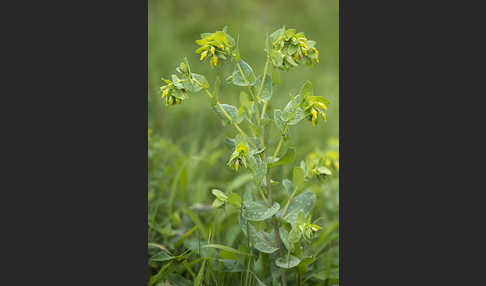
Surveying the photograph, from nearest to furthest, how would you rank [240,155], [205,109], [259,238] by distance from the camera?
[240,155] < [259,238] < [205,109]

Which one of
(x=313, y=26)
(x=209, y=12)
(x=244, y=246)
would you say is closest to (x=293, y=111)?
(x=244, y=246)

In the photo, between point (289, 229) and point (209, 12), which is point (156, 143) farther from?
point (209, 12)

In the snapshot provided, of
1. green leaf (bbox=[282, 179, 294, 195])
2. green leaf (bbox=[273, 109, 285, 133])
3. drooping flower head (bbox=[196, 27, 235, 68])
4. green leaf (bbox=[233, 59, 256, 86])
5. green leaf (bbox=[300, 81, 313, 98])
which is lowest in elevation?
green leaf (bbox=[282, 179, 294, 195])

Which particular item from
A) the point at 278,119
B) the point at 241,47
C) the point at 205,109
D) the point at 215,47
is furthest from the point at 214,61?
the point at 241,47

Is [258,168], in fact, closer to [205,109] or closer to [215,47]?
[215,47]

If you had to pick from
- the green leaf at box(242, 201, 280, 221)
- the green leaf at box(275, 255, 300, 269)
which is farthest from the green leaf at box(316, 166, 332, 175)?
the green leaf at box(275, 255, 300, 269)

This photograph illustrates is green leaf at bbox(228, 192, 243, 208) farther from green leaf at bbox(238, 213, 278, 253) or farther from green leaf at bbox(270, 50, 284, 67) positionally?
green leaf at bbox(270, 50, 284, 67)
